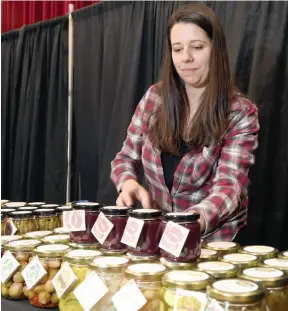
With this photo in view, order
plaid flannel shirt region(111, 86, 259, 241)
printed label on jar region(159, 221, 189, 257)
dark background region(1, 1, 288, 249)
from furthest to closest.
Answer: dark background region(1, 1, 288, 249) → plaid flannel shirt region(111, 86, 259, 241) → printed label on jar region(159, 221, 189, 257)

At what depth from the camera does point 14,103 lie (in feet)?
13.5

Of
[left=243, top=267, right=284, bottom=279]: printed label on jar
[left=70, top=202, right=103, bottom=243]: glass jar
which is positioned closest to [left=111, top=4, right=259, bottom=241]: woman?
[left=70, top=202, right=103, bottom=243]: glass jar

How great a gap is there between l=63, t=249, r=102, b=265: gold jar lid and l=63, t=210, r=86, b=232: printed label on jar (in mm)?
91

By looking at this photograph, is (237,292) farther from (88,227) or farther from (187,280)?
(88,227)

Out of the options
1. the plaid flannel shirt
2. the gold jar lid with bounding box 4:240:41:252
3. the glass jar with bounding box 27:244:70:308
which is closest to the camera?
the glass jar with bounding box 27:244:70:308

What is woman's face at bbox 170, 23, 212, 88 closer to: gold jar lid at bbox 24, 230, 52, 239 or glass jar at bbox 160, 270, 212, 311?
gold jar lid at bbox 24, 230, 52, 239

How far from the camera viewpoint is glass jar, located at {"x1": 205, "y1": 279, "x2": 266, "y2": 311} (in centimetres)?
79

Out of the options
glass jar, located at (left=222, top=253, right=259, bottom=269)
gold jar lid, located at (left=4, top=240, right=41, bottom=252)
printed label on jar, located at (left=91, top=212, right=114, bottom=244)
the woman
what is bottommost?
gold jar lid, located at (left=4, top=240, right=41, bottom=252)

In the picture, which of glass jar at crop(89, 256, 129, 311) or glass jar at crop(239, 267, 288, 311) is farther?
glass jar at crop(89, 256, 129, 311)

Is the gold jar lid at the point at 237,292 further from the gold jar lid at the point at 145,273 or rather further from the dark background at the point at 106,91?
the dark background at the point at 106,91

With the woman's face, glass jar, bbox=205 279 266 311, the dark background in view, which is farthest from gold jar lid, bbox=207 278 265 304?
the dark background

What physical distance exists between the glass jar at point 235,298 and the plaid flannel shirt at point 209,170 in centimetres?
41

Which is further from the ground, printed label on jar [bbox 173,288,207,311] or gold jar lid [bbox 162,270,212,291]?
gold jar lid [bbox 162,270,212,291]

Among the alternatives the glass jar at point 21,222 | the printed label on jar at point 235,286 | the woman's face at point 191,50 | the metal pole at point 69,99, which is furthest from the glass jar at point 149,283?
the metal pole at point 69,99
